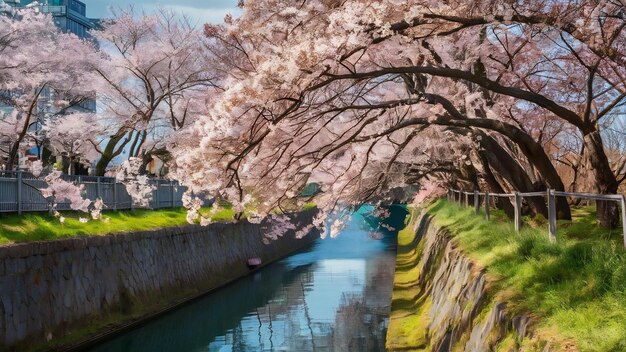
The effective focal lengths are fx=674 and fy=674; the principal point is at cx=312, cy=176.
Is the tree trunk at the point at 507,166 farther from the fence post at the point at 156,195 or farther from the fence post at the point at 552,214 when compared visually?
the fence post at the point at 156,195

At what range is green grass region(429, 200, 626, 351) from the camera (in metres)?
5.44

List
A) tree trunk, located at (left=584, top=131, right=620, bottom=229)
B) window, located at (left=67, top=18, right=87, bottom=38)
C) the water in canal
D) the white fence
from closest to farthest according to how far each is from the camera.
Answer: tree trunk, located at (left=584, top=131, right=620, bottom=229) → the water in canal → the white fence → window, located at (left=67, top=18, right=87, bottom=38)

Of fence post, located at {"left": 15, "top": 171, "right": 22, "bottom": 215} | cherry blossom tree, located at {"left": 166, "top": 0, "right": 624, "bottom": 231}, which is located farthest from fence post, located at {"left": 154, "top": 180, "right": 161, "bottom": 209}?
fence post, located at {"left": 15, "top": 171, "right": 22, "bottom": 215}

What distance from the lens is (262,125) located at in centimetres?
993

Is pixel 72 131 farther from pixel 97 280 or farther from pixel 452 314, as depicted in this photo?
pixel 452 314

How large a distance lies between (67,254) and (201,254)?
31.3ft

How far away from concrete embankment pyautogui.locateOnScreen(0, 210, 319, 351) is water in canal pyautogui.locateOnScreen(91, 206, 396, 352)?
607mm

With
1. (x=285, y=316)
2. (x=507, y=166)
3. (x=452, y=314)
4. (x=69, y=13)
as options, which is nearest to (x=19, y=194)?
(x=285, y=316)

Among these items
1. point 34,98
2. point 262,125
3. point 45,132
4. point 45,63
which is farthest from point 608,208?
point 45,132

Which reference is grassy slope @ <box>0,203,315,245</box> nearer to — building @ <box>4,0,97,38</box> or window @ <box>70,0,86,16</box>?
building @ <box>4,0,97,38</box>

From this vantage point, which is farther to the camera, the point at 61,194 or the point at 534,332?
the point at 61,194

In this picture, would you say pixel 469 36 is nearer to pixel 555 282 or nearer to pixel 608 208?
pixel 608 208

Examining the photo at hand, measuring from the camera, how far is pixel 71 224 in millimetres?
17375

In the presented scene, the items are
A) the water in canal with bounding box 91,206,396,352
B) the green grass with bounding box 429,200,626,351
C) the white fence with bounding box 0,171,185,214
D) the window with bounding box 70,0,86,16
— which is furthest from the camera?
the window with bounding box 70,0,86,16
